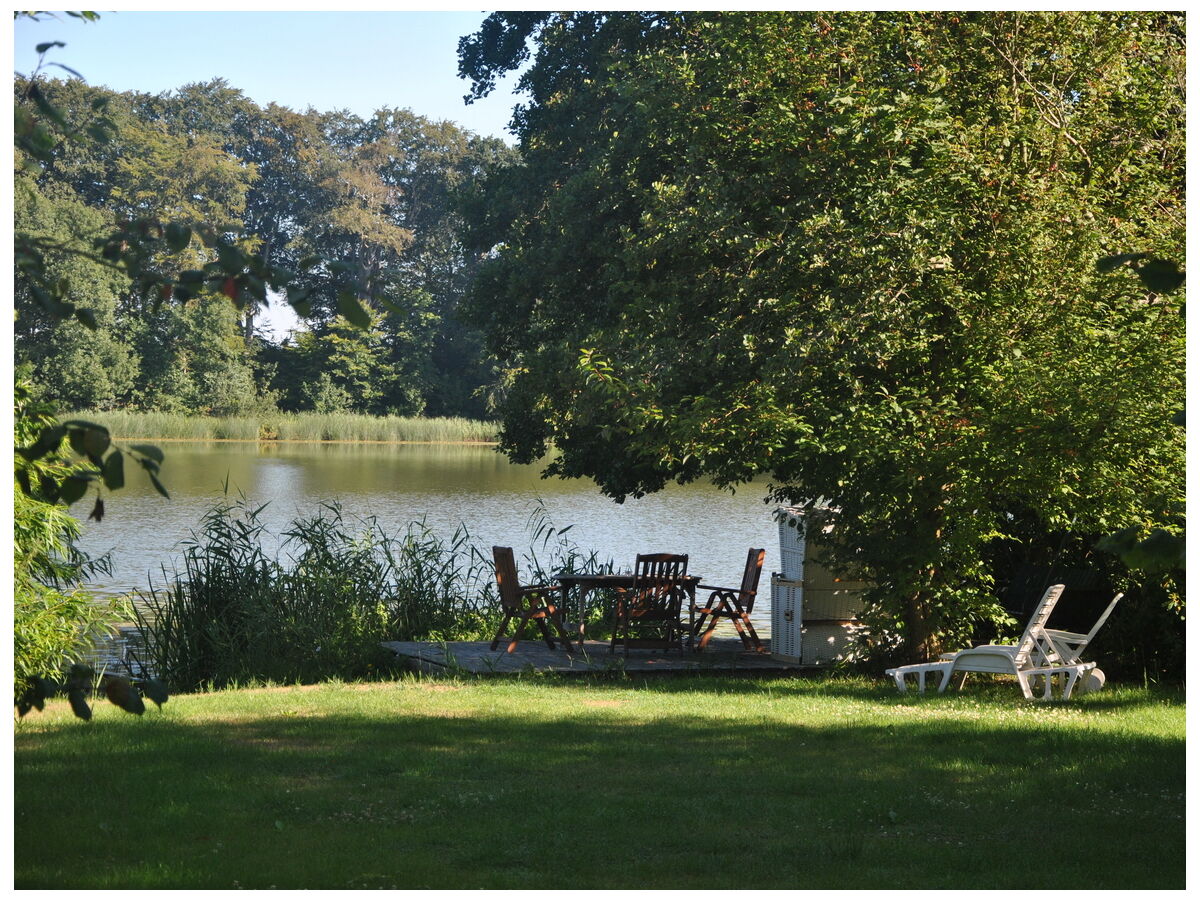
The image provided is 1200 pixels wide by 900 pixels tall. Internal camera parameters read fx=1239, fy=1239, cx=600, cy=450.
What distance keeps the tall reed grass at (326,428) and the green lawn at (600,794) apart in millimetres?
37334

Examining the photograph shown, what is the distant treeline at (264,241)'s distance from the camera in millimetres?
43312

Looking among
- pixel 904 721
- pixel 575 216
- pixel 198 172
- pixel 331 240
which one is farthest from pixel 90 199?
pixel 904 721

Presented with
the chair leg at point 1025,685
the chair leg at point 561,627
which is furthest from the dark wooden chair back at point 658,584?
the chair leg at point 1025,685

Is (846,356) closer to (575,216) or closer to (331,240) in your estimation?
(575,216)

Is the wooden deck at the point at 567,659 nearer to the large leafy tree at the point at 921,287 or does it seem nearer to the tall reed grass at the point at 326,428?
the large leafy tree at the point at 921,287

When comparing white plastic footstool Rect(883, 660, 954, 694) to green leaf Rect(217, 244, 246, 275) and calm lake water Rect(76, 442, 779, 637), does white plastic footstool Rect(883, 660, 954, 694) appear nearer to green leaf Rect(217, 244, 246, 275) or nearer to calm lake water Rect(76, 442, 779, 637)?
calm lake water Rect(76, 442, 779, 637)

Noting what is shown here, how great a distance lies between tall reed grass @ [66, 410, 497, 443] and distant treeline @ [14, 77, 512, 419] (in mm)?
1438

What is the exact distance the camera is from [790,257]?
8.70 metres

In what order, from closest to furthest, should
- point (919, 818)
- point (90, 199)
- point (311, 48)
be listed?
1. point (919, 818)
2. point (311, 48)
3. point (90, 199)

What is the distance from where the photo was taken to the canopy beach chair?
27.3ft

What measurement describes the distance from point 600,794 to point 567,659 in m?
4.53

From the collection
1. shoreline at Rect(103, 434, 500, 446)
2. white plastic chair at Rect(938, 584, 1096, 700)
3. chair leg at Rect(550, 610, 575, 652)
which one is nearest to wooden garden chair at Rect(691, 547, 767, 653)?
chair leg at Rect(550, 610, 575, 652)

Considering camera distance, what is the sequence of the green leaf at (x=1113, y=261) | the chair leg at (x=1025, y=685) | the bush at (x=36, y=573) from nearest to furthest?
the green leaf at (x=1113, y=261), the bush at (x=36, y=573), the chair leg at (x=1025, y=685)

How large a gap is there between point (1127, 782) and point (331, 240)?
5397 centimetres
